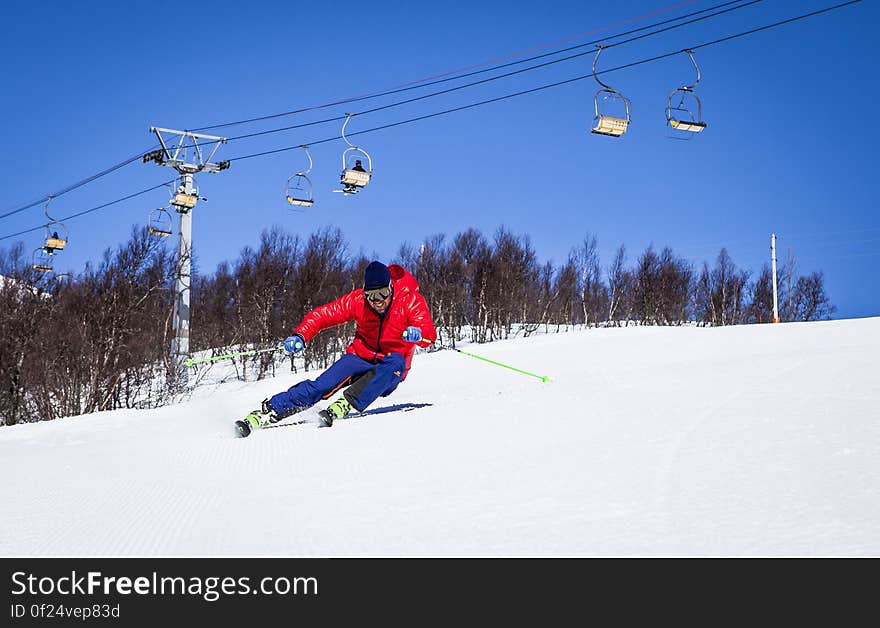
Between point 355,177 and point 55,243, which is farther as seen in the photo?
point 55,243

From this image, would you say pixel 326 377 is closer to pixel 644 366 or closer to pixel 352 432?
pixel 352 432

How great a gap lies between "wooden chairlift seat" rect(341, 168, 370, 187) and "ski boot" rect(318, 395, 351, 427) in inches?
311

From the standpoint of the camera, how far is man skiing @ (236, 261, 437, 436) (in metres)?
6.73

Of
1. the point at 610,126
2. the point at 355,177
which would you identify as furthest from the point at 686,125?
the point at 355,177

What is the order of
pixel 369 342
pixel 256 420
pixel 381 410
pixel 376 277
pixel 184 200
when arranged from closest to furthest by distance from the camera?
pixel 256 420 < pixel 376 277 < pixel 369 342 < pixel 381 410 < pixel 184 200

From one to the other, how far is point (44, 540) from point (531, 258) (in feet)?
136

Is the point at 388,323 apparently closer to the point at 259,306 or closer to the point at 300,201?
the point at 300,201

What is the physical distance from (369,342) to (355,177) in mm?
7321

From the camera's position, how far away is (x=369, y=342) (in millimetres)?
7199

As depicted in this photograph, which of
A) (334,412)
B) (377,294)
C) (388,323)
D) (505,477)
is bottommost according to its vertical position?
(505,477)

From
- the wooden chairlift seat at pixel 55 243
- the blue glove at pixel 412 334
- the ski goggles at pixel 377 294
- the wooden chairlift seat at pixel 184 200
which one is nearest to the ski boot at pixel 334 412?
the blue glove at pixel 412 334

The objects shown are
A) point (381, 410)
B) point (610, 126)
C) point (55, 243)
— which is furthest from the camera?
point (55, 243)

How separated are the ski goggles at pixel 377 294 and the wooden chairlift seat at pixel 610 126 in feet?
17.4

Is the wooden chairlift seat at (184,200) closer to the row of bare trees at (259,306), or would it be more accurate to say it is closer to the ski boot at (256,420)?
the row of bare trees at (259,306)
